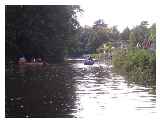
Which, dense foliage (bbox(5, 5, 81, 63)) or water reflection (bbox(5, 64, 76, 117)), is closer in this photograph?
water reflection (bbox(5, 64, 76, 117))

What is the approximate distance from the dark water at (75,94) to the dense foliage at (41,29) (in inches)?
9.6

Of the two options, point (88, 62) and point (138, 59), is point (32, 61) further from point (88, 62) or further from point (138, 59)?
point (138, 59)

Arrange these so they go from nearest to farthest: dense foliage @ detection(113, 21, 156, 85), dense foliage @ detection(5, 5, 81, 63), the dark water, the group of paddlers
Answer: the dark water → dense foliage @ detection(113, 21, 156, 85) → dense foliage @ detection(5, 5, 81, 63) → the group of paddlers

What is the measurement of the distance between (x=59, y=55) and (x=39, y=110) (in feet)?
3.07

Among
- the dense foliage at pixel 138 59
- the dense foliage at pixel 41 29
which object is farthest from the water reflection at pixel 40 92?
the dense foliage at pixel 138 59

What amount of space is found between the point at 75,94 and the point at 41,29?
111cm

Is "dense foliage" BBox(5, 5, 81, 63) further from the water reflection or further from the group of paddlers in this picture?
the water reflection

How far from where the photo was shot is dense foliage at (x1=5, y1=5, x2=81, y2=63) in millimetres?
7312

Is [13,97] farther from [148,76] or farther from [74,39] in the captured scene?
[148,76]

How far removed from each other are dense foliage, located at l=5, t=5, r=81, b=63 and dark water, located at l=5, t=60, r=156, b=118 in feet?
0.80

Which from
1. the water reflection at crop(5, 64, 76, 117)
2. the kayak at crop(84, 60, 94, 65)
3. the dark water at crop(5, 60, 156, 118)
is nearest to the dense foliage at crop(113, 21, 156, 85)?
the dark water at crop(5, 60, 156, 118)

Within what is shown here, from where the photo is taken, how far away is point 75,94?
23.5 feet

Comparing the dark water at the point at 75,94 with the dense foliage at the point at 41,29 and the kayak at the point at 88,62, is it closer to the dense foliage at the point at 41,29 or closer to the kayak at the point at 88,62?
the kayak at the point at 88,62

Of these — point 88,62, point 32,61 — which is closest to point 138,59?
point 88,62
